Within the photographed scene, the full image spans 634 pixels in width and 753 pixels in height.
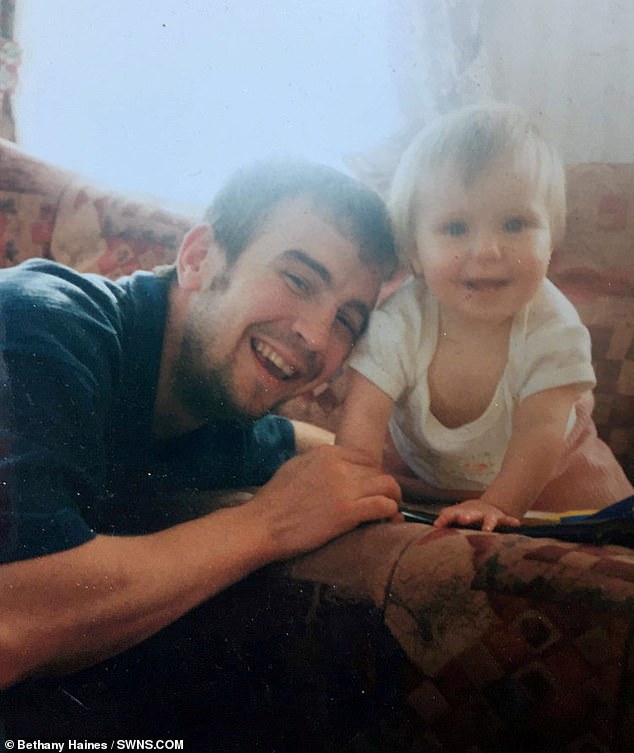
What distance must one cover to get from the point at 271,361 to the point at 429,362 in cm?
21

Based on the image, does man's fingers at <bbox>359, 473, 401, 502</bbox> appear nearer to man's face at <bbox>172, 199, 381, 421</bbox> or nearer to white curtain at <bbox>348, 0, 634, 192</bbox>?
man's face at <bbox>172, 199, 381, 421</bbox>

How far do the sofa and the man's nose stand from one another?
63mm

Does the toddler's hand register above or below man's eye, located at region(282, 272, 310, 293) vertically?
below

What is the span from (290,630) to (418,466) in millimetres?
276

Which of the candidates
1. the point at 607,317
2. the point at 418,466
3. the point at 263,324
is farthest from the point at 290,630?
the point at 607,317

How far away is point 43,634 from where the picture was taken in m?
1.07

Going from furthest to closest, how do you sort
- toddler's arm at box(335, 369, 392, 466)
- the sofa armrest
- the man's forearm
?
toddler's arm at box(335, 369, 392, 466), the man's forearm, the sofa armrest

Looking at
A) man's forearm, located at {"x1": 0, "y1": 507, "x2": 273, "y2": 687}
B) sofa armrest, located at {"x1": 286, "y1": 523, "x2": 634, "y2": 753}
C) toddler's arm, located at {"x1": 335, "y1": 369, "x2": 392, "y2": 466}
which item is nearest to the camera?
→ sofa armrest, located at {"x1": 286, "y1": 523, "x2": 634, "y2": 753}

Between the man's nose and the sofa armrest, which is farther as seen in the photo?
the man's nose

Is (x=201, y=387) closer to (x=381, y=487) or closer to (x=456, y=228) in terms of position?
(x=381, y=487)

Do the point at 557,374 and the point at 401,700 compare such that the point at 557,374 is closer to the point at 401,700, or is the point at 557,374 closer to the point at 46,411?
the point at 401,700

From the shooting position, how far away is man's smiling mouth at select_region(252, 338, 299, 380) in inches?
45.6

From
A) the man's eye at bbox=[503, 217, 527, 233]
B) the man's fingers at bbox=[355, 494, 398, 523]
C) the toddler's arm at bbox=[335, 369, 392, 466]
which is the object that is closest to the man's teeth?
the toddler's arm at bbox=[335, 369, 392, 466]

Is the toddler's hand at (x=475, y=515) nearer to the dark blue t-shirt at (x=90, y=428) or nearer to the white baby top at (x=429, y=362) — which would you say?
the white baby top at (x=429, y=362)
